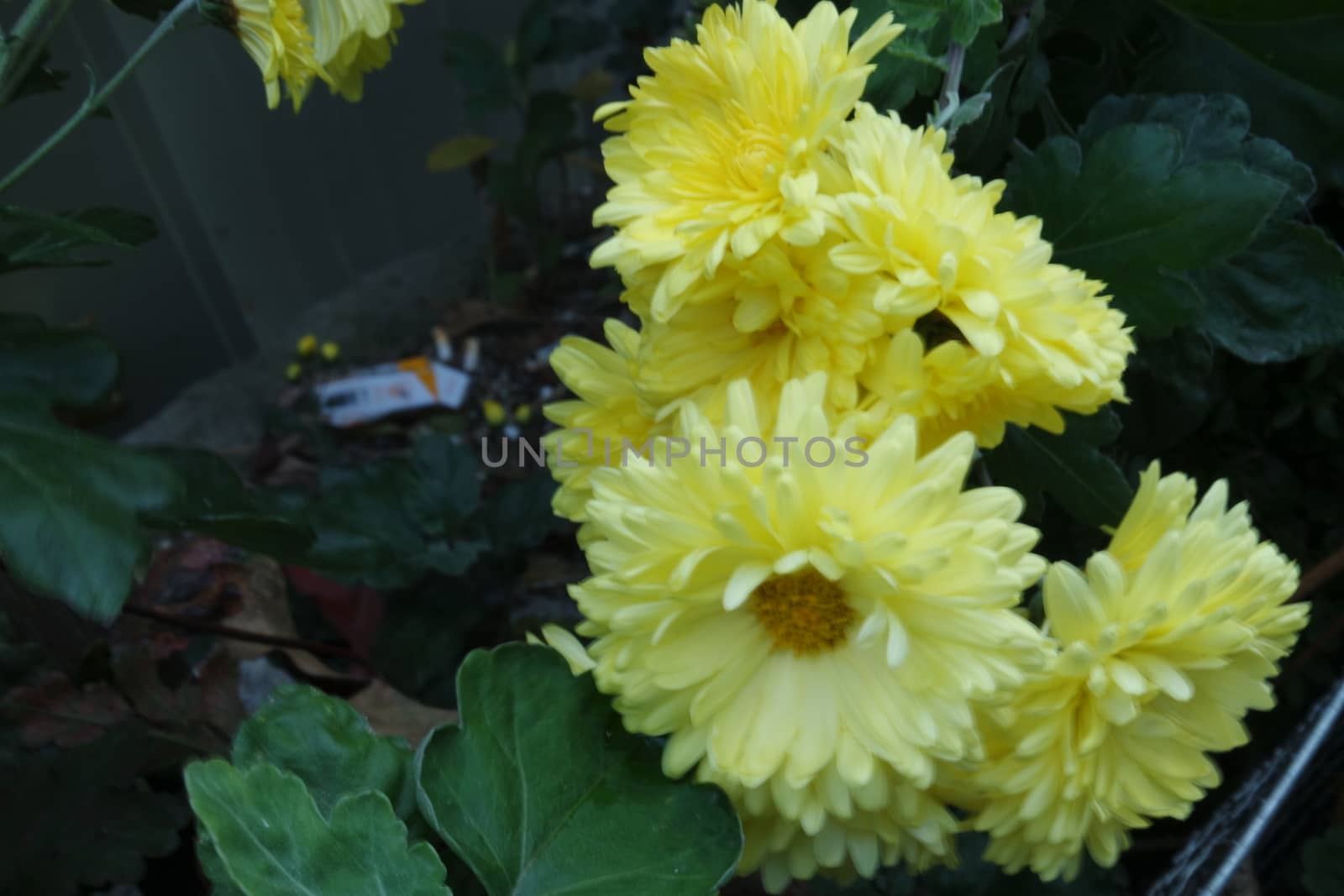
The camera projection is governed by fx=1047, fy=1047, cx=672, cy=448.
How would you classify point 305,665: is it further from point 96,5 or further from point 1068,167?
point 96,5

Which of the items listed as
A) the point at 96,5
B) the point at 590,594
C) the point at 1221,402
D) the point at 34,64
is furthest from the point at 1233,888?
the point at 96,5

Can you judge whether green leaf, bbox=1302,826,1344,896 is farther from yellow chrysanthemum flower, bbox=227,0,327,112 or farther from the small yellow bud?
the small yellow bud

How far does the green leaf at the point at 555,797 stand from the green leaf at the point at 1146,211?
0.36 metres

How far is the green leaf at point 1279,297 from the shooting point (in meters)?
0.66

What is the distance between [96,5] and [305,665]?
110 cm

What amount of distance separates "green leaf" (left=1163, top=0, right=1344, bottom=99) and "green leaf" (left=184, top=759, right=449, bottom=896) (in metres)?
0.71

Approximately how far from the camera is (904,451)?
0.41 meters

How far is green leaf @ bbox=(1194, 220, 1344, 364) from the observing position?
0.66m

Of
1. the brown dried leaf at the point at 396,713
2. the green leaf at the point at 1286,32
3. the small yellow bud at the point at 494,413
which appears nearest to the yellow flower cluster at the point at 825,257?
the green leaf at the point at 1286,32

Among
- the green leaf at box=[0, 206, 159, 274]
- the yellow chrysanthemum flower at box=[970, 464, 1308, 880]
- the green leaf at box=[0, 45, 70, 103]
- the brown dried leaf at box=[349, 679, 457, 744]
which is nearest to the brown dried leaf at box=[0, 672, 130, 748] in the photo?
the brown dried leaf at box=[349, 679, 457, 744]

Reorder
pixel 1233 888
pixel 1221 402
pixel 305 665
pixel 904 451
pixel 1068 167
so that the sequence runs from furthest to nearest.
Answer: pixel 305 665
pixel 1221 402
pixel 1233 888
pixel 1068 167
pixel 904 451

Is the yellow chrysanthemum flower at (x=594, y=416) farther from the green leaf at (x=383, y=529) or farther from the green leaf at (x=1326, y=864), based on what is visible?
the green leaf at (x=1326, y=864)

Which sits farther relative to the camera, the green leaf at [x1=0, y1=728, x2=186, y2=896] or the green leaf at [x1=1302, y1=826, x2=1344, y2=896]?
the green leaf at [x1=1302, y1=826, x2=1344, y2=896]

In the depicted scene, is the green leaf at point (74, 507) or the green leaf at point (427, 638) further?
the green leaf at point (427, 638)
